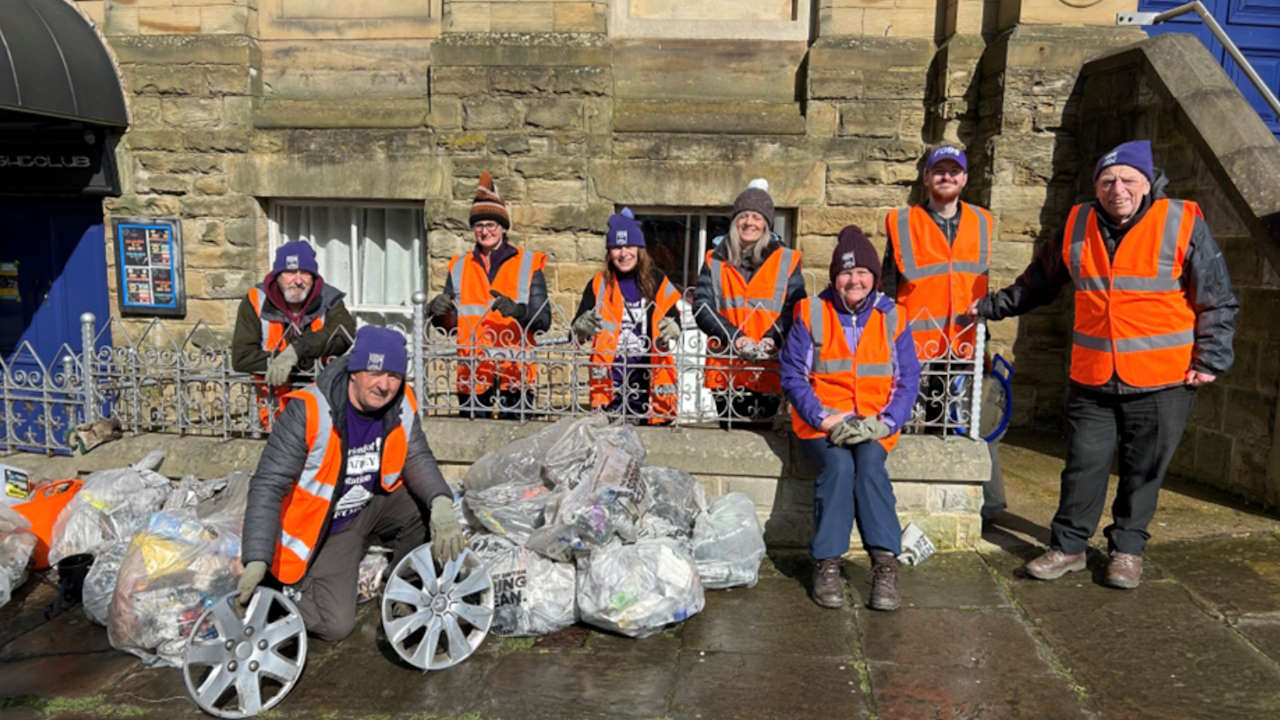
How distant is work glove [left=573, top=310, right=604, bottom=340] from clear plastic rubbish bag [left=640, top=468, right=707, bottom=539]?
0.86 meters

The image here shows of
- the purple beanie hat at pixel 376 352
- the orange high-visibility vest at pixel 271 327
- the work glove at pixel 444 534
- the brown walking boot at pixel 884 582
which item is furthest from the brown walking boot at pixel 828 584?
the orange high-visibility vest at pixel 271 327

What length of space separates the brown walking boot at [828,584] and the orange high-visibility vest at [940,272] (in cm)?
126

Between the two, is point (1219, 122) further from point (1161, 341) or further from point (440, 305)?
point (440, 305)

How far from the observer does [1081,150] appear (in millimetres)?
6645

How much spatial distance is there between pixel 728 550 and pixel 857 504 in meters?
0.65

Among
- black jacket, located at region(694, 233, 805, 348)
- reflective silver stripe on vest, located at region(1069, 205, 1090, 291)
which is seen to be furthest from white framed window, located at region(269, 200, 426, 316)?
reflective silver stripe on vest, located at region(1069, 205, 1090, 291)

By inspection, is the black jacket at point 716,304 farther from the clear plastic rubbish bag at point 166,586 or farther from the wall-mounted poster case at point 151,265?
the wall-mounted poster case at point 151,265

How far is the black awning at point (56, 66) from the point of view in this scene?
6.45 meters

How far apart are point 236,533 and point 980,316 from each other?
12.6ft

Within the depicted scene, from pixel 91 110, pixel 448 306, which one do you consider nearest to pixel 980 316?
pixel 448 306

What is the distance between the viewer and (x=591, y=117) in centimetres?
712

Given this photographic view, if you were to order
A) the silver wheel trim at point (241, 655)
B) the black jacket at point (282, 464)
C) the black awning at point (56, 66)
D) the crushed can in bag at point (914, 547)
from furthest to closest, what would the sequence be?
the black awning at point (56, 66), the crushed can in bag at point (914, 547), the black jacket at point (282, 464), the silver wheel trim at point (241, 655)

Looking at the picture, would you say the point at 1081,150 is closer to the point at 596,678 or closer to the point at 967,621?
the point at 967,621

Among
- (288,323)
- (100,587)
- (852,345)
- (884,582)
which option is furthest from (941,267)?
(100,587)
